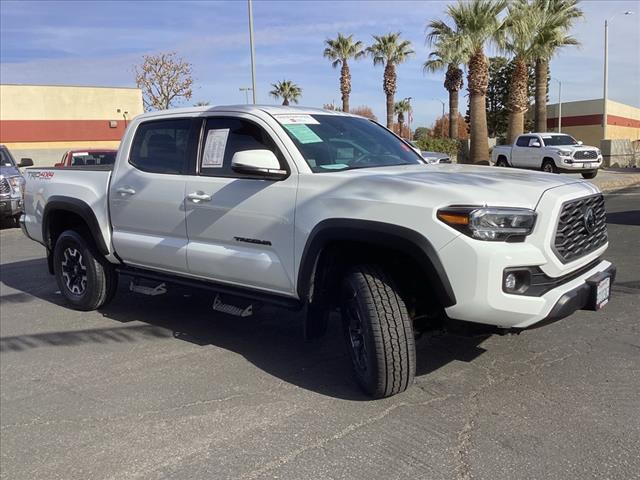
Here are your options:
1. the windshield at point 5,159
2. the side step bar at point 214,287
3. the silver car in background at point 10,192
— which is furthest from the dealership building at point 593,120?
the side step bar at point 214,287

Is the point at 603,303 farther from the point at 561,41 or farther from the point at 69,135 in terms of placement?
the point at 69,135

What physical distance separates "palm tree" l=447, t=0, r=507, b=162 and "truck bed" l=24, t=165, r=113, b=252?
2142cm

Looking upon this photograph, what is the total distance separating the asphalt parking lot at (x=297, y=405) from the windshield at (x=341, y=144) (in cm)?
146

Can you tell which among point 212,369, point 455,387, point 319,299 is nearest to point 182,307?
point 212,369

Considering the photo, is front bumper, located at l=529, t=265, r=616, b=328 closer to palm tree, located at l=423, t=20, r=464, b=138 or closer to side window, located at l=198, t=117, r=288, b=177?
side window, located at l=198, t=117, r=288, b=177

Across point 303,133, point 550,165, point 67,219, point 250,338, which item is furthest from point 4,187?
point 550,165

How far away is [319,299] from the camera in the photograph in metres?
3.95

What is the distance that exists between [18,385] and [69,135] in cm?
4024

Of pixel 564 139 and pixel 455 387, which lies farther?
pixel 564 139

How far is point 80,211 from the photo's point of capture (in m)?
5.64

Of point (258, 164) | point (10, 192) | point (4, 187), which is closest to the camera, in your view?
point (258, 164)

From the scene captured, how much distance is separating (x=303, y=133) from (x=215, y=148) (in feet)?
2.44

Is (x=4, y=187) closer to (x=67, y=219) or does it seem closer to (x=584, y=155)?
(x=67, y=219)

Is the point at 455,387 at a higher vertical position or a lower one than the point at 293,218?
lower
